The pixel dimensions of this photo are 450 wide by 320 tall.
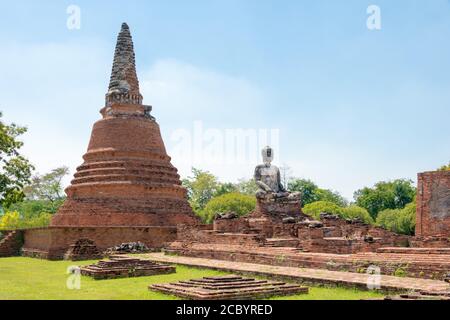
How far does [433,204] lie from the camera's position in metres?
17.2

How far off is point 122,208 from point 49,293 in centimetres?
1480

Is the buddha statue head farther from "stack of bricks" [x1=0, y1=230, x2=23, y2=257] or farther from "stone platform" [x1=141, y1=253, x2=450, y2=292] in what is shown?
"stack of bricks" [x1=0, y1=230, x2=23, y2=257]

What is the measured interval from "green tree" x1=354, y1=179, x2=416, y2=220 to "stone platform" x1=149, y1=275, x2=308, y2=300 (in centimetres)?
4124

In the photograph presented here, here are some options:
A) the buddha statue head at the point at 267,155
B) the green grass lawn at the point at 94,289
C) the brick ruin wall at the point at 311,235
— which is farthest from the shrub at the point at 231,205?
the green grass lawn at the point at 94,289

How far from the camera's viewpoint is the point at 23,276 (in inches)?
561

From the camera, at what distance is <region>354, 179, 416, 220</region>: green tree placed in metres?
49.3

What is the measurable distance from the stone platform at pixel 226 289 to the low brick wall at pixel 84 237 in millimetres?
11801

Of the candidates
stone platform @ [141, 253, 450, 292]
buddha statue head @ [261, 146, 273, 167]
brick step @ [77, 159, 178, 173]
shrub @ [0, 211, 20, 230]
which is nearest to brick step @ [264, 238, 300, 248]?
stone platform @ [141, 253, 450, 292]

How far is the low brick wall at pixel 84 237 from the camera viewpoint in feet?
69.8

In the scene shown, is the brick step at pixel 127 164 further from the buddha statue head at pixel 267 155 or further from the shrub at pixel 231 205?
the shrub at pixel 231 205
